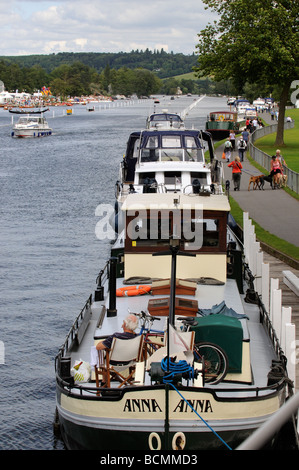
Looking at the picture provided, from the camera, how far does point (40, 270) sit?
99.5 ft

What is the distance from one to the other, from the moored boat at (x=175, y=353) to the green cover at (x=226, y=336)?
0.06 ft

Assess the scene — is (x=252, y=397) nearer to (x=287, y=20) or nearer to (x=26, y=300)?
(x=26, y=300)

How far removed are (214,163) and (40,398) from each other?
64.8 ft

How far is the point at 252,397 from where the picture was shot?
12.1 metres

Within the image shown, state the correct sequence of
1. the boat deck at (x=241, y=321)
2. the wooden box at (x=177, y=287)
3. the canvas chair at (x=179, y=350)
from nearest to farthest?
the canvas chair at (x=179, y=350), the boat deck at (x=241, y=321), the wooden box at (x=177, y=287)

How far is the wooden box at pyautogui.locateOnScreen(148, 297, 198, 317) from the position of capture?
15.2 metres

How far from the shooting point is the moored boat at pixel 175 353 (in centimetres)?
1161

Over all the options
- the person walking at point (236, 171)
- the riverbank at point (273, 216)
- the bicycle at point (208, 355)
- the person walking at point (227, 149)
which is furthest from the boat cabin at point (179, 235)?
the person walking at point (227, 149)

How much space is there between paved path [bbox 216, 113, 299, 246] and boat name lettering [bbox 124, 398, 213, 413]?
15.1m

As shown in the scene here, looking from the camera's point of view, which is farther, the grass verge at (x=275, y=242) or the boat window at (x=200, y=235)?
the grass verge at (x=275, y=242)

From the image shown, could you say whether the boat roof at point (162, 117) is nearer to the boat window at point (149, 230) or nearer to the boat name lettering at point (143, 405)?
the boat window at point (149, 230)

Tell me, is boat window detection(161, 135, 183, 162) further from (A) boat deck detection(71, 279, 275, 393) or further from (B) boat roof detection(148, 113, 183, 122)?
(B) boat roof detection(148, 113, 183, 122)

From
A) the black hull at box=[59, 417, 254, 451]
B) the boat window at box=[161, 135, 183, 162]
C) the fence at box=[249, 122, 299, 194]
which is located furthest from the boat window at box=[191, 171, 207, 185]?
the black hull at box=[59, 417, 254, 451]

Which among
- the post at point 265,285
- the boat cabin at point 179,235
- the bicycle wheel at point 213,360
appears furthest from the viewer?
the post at point 265,285
